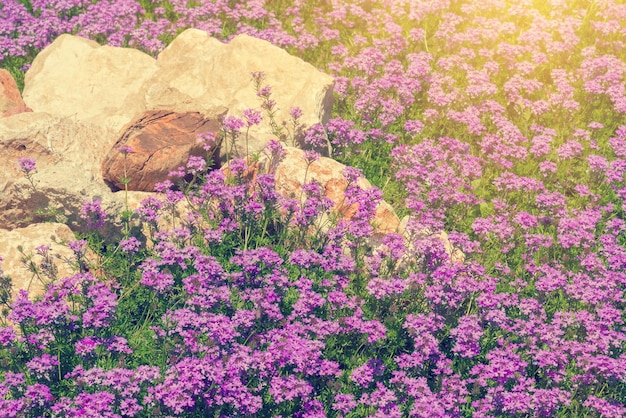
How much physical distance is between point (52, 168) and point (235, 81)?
14.9 ft

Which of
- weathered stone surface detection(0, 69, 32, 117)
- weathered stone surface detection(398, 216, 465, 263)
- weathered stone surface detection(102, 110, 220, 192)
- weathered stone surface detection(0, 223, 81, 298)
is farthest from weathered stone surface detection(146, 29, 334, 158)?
weathered stone surface detection(0, 223, 81, 298)

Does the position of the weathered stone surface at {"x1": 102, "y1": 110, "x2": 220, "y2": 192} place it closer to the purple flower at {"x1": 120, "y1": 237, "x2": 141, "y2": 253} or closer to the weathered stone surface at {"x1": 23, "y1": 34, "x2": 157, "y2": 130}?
the purple flower at {"x1": 120, "y1": 237, "x2": 141, "y2": 253}

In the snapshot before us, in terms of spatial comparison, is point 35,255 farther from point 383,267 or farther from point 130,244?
point 383,267

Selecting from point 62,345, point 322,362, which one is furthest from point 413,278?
point 62,345

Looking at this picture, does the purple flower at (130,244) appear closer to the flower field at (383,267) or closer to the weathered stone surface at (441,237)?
the flower field at (383,267)

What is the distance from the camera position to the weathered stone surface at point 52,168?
11.2 m

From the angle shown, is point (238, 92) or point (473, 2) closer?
point (238, 92)

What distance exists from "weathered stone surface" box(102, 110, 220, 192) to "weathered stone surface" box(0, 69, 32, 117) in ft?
8.53

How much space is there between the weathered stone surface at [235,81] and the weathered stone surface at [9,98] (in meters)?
2.31

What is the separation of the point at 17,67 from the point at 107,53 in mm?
2556

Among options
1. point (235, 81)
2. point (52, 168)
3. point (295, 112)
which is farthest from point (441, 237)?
point (52, 168)

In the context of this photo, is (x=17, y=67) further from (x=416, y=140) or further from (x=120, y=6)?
(x=416, y=140)

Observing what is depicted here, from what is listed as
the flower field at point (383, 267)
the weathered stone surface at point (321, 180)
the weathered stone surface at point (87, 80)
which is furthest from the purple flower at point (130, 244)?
the weathered stone surface at point (87, 80)

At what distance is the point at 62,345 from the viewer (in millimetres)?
9594
